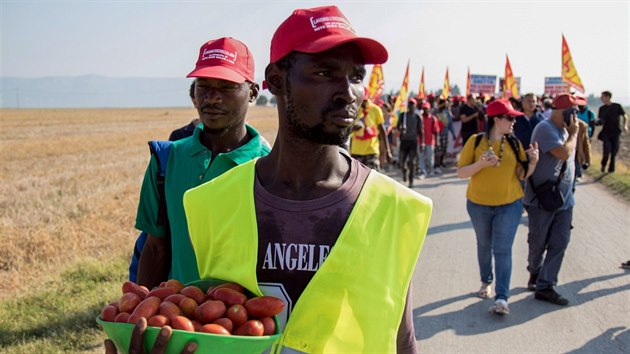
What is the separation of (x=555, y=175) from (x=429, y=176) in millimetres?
8818

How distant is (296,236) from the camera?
1.87m

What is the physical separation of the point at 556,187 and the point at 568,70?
8877mm

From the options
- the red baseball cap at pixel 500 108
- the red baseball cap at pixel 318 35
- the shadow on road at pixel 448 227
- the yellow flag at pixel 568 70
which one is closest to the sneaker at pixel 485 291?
the red baseball cap at pixel 500 108

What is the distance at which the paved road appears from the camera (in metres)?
5.38

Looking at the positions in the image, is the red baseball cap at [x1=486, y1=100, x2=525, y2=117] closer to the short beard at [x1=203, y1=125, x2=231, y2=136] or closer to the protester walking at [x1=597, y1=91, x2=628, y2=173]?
the short beard at [x1=203, y1=125, x2=231, y2=136]

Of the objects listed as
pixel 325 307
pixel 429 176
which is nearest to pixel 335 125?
pixel 325 307

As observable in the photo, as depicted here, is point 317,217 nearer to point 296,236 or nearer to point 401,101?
point 296,236

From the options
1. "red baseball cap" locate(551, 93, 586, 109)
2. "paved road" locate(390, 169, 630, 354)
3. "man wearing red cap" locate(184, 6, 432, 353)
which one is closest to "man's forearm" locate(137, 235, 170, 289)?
"man wearing red cap" locate(184, 6, 432, 353)

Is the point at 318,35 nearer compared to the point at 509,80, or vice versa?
the point at 318,35

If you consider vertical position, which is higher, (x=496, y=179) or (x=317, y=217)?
(x=317, y=217)

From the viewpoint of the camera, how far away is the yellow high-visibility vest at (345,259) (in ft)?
5.81

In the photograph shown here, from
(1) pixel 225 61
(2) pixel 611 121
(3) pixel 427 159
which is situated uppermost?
(1) pixel 225 61

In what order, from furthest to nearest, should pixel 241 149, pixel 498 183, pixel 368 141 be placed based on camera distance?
pixel 368 141
pixel 498 183
pixel 241 149

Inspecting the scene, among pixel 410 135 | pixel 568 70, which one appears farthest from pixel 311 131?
pixel 568 70
